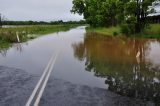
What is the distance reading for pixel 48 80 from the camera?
11664mm

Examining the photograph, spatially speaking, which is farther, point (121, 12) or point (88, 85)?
point (121, 12)

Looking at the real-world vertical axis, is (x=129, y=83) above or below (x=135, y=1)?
below

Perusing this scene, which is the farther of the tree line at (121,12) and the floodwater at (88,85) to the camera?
the tree line at (121,12)

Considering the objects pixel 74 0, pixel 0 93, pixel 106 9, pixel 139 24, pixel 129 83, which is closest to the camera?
pixel 0 93

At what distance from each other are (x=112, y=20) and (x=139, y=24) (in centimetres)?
3317

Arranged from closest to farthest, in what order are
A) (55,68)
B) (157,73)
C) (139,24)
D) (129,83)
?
1. (129,83)
2. (157,73)
3. (55,68)
4. (139,24)

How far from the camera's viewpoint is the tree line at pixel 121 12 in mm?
45031

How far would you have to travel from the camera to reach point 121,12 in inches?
2515

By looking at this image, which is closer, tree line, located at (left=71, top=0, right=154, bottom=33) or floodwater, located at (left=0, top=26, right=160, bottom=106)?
floodwater, located at (left=0, top=26, right=160, bottom=106)

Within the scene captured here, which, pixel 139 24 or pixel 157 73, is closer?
pixel 157 73

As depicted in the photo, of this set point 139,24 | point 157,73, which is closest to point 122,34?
point 139,24

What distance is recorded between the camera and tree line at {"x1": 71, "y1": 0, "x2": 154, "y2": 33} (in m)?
45.0

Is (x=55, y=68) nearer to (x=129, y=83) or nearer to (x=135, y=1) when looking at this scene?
(x=129, y=83)

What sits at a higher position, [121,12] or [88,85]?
[121,12]
